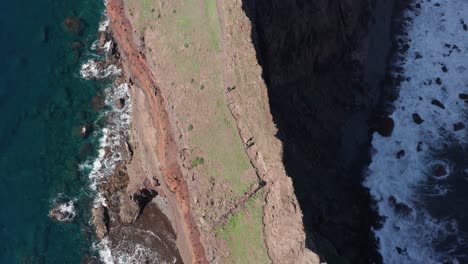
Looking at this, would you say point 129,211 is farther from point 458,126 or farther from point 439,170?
point 458,126

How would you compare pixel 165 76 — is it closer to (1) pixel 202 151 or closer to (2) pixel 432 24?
(1) pixel 202 151

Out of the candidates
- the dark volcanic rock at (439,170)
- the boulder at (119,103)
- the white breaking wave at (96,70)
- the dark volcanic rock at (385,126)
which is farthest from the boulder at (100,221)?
the dark volcanic rock at (439,170)

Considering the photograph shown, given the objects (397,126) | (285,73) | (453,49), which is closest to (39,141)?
(285,73)

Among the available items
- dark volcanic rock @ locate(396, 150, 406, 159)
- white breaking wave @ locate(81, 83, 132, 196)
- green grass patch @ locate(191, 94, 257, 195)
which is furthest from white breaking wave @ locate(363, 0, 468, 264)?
white breaking wave @ locate(81, 83, 132, 196)

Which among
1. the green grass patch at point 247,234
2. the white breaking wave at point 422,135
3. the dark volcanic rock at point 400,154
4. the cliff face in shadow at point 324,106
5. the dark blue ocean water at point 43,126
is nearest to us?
the green grass patch at point 247,234

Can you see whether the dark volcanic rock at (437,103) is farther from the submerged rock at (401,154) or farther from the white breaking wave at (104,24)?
the white breaking wave at (104,24)

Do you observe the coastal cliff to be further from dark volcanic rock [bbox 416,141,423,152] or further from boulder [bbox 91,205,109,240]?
dark volcanic rock [bbox 416,141,423,152]
